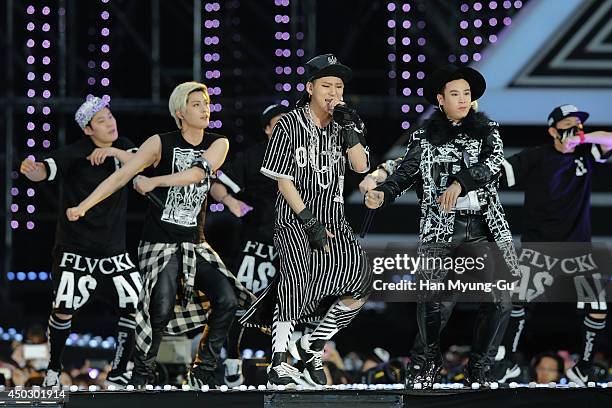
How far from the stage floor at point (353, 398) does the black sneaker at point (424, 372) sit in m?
0.38

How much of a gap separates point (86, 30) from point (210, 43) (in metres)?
1.33

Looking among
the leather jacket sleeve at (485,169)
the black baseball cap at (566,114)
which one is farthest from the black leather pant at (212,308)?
the black baseball cap at (566,114)

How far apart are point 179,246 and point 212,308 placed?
1.37 feet

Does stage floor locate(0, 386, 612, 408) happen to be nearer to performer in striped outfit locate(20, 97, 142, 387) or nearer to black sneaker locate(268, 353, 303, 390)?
black sneaker locate(268, 353, 303, 390)

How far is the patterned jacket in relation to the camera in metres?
7.45

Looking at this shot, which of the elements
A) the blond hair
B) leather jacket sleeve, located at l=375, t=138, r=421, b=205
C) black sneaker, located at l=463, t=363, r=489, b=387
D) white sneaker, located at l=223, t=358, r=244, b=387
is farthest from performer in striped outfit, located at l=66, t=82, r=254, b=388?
black sneaker, located at l=463, t=363, r=489, b=387

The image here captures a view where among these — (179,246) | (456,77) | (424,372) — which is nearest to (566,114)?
(456,77)

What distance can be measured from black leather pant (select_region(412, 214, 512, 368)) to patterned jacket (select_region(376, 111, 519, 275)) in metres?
0.06

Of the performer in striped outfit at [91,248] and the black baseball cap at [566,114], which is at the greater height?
the black baseball cap at [566,114]

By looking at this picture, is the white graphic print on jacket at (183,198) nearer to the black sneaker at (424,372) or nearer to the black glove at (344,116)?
the black glove at (344,116)

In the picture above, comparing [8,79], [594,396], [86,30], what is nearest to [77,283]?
[594,396]

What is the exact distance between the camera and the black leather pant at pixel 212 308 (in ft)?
25.7

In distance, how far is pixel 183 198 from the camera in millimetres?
7906

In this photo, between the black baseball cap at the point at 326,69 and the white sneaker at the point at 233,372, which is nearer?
the black baseball cap at the point at 326,69
